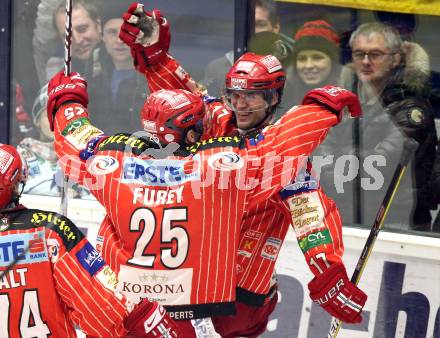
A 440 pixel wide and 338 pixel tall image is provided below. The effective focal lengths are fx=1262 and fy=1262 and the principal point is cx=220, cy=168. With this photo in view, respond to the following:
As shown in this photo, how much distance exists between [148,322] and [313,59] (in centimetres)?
296

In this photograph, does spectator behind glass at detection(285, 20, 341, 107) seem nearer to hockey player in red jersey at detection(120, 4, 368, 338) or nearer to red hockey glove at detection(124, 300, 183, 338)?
hockey player in red jersey at detection(120, 4, 368, 338)

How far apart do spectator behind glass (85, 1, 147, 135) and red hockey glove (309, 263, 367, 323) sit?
277cm

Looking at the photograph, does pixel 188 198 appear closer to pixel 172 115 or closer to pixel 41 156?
pixel 172 115

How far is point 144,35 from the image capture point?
6836 mm

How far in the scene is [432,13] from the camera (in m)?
7.46

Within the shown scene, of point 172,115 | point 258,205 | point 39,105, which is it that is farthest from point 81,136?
point 39,105

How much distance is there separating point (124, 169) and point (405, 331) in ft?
8.19

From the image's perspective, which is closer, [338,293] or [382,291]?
[338,293]

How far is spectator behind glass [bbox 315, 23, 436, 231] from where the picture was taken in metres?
7.54

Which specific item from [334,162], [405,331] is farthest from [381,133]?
[405,331]

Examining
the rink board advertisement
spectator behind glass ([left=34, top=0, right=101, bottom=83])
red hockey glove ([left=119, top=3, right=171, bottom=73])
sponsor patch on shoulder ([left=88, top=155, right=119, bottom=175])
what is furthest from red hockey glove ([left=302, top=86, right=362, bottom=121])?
spectator behind glass ([left=34, top=0, right=101, bottom=83])

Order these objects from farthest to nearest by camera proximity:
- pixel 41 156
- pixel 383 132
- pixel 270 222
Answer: pixel 41 156, pixel 383 132, pixel 270 222

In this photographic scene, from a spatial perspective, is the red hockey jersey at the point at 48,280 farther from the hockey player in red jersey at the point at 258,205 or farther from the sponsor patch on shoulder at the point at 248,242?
the sponsor patch on shoulder at the point at 248,242

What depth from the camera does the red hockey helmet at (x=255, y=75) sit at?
6.38m
